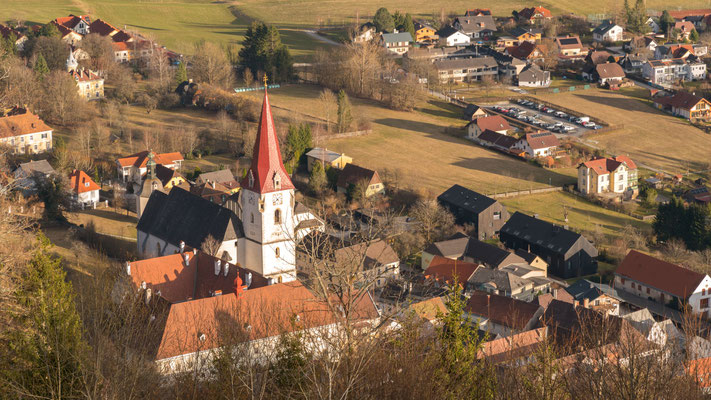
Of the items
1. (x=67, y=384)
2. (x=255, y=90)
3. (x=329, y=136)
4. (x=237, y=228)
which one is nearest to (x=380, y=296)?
(x=237, y=228)

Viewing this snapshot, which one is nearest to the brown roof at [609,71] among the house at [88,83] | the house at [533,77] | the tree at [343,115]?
the house at [533,77]

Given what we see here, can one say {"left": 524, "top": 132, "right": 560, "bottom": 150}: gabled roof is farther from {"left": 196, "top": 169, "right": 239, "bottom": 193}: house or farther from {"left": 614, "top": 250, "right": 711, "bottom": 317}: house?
{"left": 196, "top": 169, "right": 239, "bottom": 193}: house

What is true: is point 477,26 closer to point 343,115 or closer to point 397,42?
point 397,42

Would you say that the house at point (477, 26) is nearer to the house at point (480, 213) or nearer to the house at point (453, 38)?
the house at point (453, 38)

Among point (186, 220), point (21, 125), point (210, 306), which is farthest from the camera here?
point (21, 125)

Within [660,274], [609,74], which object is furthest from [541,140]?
[609,74]

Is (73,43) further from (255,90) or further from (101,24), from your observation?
(255,90)
